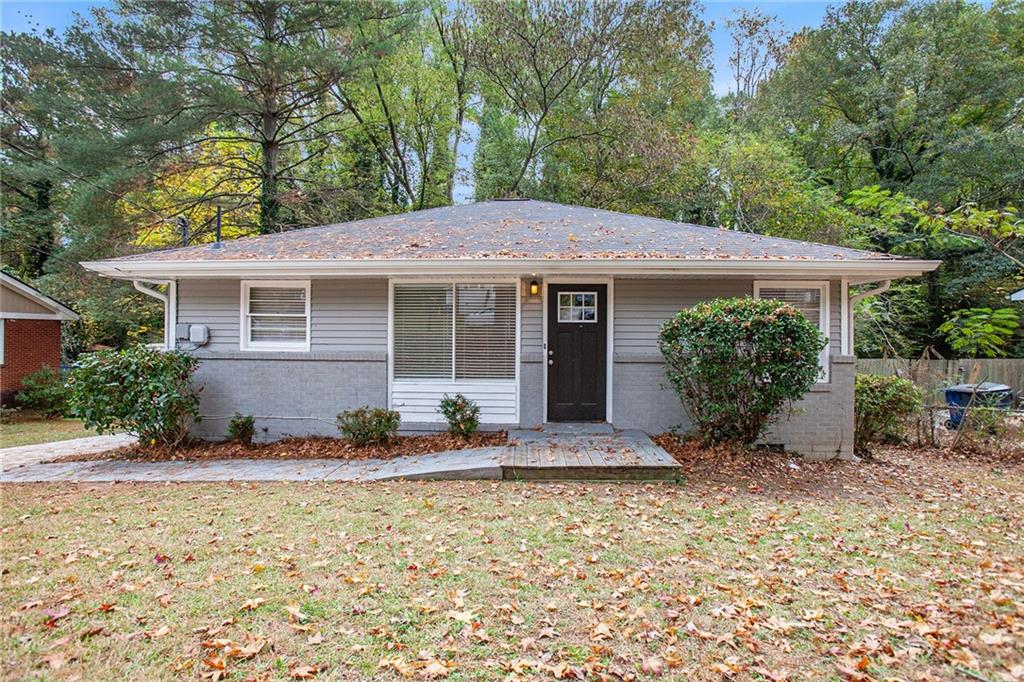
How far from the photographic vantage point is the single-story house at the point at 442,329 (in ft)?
23.2

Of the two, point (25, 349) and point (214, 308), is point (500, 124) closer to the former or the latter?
point (214, 308)

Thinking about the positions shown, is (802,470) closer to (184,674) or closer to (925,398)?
(925,398)

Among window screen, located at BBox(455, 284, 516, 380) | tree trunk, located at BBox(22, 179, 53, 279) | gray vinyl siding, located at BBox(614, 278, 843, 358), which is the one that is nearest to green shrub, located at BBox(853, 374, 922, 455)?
gray vinyl siding, located at BBox(614, 278, 843, 358)

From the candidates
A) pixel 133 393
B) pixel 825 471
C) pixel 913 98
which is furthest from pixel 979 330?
pixel 133 393

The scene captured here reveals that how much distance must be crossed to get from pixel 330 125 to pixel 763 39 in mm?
17521

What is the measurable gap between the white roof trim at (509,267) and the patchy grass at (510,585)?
9.49ft

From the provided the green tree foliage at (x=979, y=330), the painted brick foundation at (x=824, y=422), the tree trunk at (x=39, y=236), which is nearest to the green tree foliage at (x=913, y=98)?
the green tree foliage at (x=979, y=330)

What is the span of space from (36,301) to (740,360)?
1706 cm

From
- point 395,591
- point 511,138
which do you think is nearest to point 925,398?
point 395,591

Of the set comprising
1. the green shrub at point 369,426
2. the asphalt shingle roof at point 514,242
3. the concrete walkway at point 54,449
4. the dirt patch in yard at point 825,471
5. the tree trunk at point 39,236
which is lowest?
the concrete walkway at point 54,449

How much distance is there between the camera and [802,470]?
20.3 feet

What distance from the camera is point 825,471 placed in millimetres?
6230

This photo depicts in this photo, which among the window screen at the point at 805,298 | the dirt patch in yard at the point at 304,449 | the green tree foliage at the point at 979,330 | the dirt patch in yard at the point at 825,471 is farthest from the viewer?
the green tree foliage at the point at 979,330

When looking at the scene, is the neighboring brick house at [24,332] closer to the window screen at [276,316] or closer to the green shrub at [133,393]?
the green shrub at [133,393]
